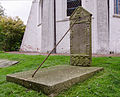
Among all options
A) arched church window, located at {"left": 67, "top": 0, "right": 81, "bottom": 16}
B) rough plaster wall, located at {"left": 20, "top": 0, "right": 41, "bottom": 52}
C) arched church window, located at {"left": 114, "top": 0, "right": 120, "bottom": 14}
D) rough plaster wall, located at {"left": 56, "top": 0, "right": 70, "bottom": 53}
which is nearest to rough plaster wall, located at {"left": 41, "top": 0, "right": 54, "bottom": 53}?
rough plaster wall, located at {"left": 56, "top": 0, "right": 70, "bottom": 53}

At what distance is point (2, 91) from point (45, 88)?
101 centimetres

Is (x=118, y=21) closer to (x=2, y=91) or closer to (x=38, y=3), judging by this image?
(x=38, y=3)

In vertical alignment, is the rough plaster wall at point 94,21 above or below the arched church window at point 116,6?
below

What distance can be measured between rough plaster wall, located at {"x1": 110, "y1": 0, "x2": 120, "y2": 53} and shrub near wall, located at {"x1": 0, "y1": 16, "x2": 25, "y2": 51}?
1209 centimetres

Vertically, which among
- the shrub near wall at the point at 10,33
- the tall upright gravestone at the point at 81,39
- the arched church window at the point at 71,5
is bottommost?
the tall upright gravestone at the point at 81,39

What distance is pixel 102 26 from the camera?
9.45 metres

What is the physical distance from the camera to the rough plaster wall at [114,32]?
33.3 ft

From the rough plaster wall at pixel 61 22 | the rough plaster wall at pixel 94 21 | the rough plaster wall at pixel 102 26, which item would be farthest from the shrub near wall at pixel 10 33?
the rough plaster wall at pixel 102 26

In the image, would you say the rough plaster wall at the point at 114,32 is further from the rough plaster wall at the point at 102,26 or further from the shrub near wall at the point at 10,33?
the shrub near wall at the point at 10,33

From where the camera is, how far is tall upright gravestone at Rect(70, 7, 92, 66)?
13.1 feet

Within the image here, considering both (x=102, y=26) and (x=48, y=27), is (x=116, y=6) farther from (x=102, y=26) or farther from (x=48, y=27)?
(x=48, y=27)

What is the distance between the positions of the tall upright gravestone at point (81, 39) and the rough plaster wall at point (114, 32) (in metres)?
6.70

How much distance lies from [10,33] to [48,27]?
26.5ft

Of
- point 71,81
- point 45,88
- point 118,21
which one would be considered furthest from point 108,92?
point 118,21
